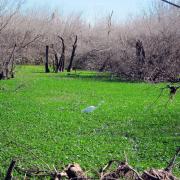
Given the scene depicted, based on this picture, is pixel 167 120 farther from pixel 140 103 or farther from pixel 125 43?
pixel 125 43

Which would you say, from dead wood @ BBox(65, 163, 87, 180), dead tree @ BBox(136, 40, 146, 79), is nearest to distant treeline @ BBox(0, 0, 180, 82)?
dead tree @ BBox(136, 40, 146, 79)

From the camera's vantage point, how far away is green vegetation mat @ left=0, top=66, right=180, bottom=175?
25.8 ft

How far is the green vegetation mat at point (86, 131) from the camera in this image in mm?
7879

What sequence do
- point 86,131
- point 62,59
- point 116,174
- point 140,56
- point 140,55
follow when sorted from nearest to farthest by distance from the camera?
point 116,174
point 86,131
point 140,56
point 140,55
point 62,59

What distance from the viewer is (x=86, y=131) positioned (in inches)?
425

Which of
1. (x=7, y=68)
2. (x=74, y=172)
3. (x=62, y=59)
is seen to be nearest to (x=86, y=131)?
(x=74, y=172)

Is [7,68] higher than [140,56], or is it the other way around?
[140,56]

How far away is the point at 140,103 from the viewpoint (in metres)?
17.1

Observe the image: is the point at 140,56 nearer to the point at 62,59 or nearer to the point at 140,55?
the point at 140,55

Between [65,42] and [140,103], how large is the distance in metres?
31.6

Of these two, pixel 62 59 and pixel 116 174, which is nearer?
pixel 116 174

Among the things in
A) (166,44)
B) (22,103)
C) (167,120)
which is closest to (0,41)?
(166,44)

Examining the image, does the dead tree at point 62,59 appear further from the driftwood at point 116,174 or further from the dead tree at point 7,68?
the driftwood at point 116,174

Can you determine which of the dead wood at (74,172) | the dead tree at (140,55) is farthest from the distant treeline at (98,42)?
the dead wood at (74,172)
